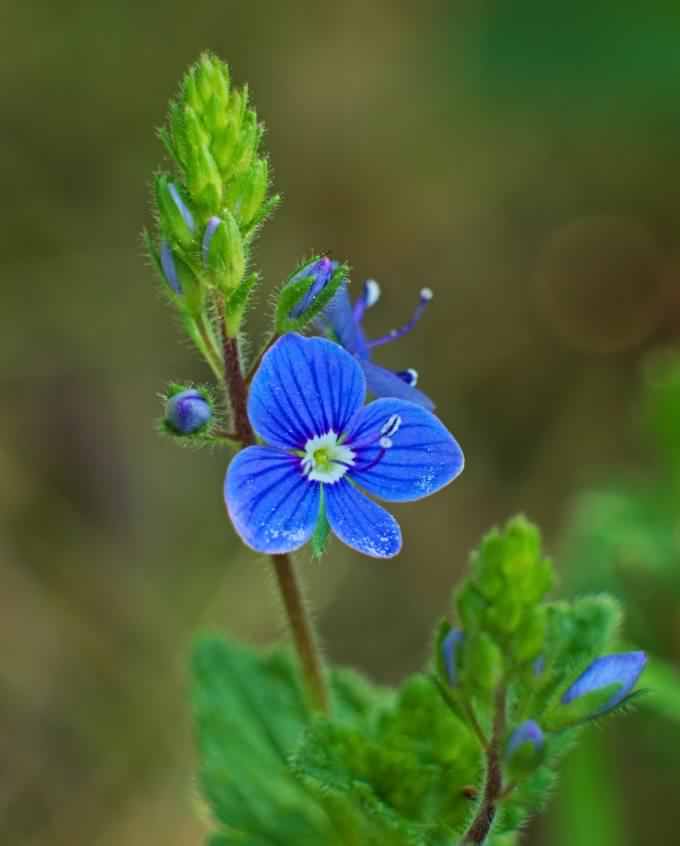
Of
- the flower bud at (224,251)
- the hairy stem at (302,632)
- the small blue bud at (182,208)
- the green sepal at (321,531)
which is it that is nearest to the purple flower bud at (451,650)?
the green sepal at (321,531)

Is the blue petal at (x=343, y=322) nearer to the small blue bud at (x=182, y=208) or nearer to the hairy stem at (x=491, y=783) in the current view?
the small blue bud at (x=182, y=208)

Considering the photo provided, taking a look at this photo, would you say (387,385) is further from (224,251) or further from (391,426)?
(224,251)

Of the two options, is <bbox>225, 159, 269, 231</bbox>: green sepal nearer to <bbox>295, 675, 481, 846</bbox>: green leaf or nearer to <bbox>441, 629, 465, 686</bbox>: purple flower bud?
<bbox>441, 629, 465, 686</bbox>: purple flower bud

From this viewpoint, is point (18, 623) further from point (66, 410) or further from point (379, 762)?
point (379, 762)

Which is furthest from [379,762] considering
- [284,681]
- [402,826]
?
[284,681]

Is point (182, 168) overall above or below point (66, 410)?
below

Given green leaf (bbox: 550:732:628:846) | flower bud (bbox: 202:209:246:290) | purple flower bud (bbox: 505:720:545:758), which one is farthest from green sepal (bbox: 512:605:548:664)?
green leaf (bbox: 550:732:628:846)
